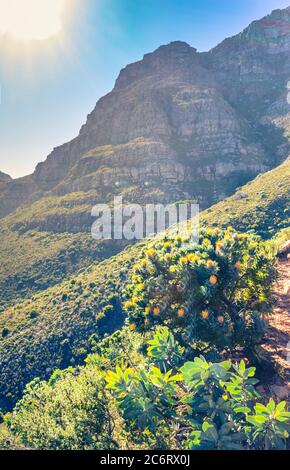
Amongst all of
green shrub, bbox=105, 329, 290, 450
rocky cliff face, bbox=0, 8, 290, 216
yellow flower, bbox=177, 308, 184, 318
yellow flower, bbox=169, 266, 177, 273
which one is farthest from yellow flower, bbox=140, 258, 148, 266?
rocky cliff face, bbox=0, 8, 290, 216

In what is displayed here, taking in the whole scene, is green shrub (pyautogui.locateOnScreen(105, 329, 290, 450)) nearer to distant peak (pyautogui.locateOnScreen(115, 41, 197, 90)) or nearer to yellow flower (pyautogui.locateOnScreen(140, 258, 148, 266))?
yellow flower (pyautogui.locateOnScreen(140, 258, 148, 266))

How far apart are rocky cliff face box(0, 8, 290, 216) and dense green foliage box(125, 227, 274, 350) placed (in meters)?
58.0

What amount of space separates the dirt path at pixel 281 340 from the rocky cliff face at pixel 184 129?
184 ft

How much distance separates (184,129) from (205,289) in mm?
88479

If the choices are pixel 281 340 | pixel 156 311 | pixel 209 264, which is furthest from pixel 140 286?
pixel 281 340

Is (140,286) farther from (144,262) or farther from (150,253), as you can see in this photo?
(150,253)

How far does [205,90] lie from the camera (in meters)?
98.1

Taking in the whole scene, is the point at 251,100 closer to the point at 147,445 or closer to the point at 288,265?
the point at 288,265

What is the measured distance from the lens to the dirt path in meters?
6.25

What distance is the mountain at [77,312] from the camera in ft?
105

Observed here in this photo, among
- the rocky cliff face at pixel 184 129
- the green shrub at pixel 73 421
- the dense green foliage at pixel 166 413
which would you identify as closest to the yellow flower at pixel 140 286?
the dense green foliage at pixel 166 413

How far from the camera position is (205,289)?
629 cm
